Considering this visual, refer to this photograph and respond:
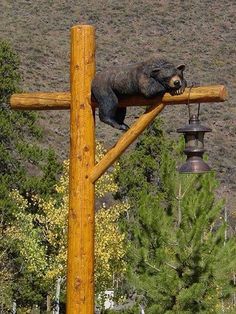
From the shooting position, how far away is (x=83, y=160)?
5082mm

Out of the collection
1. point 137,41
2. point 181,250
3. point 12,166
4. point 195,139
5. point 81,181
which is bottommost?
point 81,181

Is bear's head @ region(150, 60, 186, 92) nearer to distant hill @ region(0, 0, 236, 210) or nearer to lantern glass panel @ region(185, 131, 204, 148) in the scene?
lantern glass panel @ region(185, 131, 204, 148)

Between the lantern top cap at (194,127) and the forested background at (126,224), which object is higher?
the forested background at (126,224)

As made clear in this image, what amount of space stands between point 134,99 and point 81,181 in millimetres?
596

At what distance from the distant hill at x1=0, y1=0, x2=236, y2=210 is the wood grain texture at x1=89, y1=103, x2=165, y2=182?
3361 centimetres

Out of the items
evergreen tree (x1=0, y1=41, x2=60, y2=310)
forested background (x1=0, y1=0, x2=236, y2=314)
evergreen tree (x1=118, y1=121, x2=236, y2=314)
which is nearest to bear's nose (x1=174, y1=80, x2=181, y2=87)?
forested background (x1=0, y1=0, x2=236, y2=314)

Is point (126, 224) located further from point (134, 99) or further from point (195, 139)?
point (134, 99)

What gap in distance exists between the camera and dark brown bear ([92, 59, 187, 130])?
475 cm

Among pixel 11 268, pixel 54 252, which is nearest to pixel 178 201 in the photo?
pixel 54 252

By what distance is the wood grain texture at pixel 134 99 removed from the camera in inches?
189

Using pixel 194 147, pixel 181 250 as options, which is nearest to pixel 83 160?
pixel 194 147

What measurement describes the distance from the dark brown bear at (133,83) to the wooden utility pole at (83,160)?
0.08m

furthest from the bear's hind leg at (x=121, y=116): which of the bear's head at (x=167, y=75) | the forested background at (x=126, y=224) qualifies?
the forested background at (x=126, y=224)

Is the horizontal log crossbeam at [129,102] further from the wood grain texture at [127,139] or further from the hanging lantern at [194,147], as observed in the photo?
the hanging lantern at [194,147]
